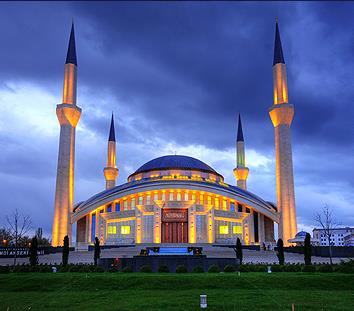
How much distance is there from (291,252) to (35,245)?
27.8 m

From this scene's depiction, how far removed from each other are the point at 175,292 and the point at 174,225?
3756 centimetres

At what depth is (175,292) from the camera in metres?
18.8

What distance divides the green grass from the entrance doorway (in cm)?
3312

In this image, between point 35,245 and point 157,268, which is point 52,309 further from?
point 35,245

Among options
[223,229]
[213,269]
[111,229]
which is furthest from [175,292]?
[111,229]

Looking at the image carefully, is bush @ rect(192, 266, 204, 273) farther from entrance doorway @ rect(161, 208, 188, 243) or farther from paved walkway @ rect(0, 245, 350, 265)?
entrance doorway @ rect(161, 208, 188, 243)

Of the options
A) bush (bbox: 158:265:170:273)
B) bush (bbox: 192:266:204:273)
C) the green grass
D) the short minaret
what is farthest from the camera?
the short minaret

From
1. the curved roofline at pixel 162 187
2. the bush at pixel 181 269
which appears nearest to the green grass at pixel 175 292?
the bush at pixel 181 269

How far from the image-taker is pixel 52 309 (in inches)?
586

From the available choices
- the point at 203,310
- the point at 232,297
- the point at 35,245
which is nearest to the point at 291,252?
the point at 35,245

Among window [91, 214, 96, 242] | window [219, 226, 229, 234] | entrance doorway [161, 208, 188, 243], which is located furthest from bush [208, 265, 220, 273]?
window [91, 214, 96, 242]

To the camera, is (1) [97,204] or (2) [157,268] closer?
(2) [157,268]

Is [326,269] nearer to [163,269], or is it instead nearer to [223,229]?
[163,269]

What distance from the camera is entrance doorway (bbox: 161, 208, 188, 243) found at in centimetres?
5584
